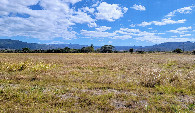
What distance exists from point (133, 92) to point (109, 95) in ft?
5.56

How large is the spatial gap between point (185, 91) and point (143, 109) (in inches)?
162

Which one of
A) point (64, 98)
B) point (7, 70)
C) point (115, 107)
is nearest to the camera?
point (115, 107)

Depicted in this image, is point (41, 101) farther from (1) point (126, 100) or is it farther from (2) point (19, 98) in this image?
(1) point (126, 100)

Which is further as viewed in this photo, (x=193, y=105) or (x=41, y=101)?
(x=41, y=101)

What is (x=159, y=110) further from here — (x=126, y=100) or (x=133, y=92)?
(x=133, y=92)

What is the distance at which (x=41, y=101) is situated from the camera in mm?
6777

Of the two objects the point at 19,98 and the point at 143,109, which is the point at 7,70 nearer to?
the point at 19,98

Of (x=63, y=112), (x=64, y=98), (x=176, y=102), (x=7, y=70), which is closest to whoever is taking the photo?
(x=63, y=112)

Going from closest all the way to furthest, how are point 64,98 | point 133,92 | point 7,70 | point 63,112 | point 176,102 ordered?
point 63,112, point 176,102, point 64,98, point 133,92, point 7,70

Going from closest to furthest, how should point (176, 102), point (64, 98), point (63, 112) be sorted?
point (63, 112) → point (176, 102) → point (64, 98)

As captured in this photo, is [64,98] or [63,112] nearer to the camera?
[63,112]

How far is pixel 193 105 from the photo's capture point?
6.36 metres

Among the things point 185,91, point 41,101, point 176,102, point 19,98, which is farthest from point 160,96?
point 19,98

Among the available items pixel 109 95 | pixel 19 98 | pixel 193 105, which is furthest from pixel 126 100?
pixel 19 98
